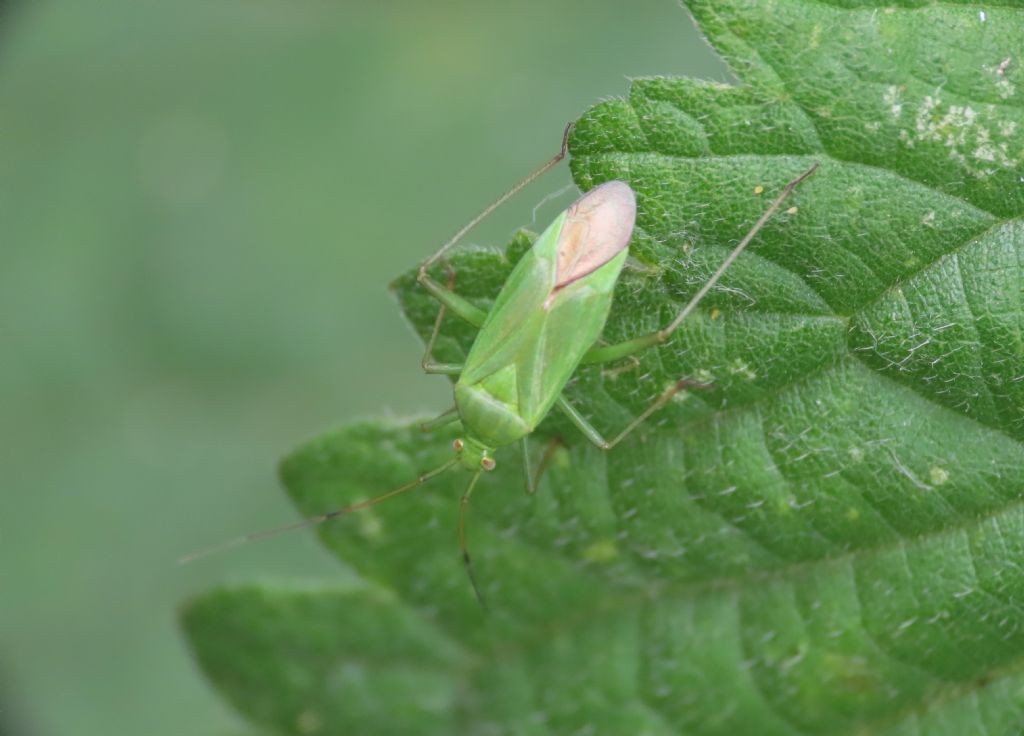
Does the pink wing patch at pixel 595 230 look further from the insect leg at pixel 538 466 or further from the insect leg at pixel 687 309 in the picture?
the insect leg at pixel 538 466

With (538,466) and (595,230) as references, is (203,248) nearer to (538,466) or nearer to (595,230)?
(538,466)

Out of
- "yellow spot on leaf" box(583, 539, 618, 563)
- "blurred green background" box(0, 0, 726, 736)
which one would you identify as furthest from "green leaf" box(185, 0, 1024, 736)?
"blurred green background" box(0, 0, 726, 736)

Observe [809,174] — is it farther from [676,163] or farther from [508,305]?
[508,305]

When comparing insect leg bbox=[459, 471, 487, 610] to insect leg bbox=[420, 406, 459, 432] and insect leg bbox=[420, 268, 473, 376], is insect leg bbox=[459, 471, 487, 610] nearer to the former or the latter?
insect leg bbox=[420, 406, 459, 432]

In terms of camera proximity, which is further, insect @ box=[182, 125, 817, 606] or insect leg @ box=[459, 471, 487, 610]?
insect leg @ box=[459, 471, 487, 610]

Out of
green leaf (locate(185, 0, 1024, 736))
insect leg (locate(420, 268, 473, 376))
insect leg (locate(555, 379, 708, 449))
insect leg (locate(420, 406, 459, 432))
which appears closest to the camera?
green leaf (locate(185, 0, 1024, 736))

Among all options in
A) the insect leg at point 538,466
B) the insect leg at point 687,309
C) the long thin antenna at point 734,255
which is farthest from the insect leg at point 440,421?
the long thin antenna at point 734,255

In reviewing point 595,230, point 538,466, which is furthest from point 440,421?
point 595,230
